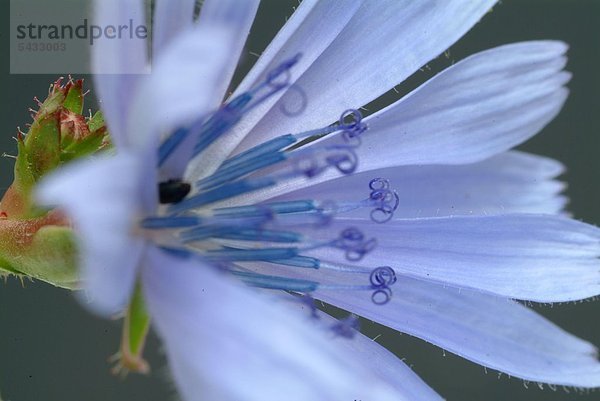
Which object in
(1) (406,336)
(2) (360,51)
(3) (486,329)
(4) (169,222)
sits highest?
(2) (360,51)

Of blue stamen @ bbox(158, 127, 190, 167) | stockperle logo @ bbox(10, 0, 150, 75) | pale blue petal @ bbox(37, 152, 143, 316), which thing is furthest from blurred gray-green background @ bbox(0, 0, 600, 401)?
pale blue petal @ bbox(37, 152, 143, 316)

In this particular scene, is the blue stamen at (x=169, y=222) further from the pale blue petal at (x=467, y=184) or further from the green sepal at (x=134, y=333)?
the pale blue petal at (x=467, y=184)

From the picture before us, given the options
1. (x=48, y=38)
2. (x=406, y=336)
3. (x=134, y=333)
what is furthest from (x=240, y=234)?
(x=406, y=336)

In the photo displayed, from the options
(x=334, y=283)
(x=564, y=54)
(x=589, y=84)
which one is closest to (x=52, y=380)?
(x=334, y=283)

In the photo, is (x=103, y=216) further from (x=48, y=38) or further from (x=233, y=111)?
(x=48, y=38)

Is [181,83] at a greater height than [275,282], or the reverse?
Result: [181,83]

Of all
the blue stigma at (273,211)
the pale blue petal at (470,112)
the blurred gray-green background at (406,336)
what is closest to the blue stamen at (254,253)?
the blue stigma at (273,211)

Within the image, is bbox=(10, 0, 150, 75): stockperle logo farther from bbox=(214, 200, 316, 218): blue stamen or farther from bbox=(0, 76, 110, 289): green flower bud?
bbox=(214, 200, 316, 218): blue stamen
